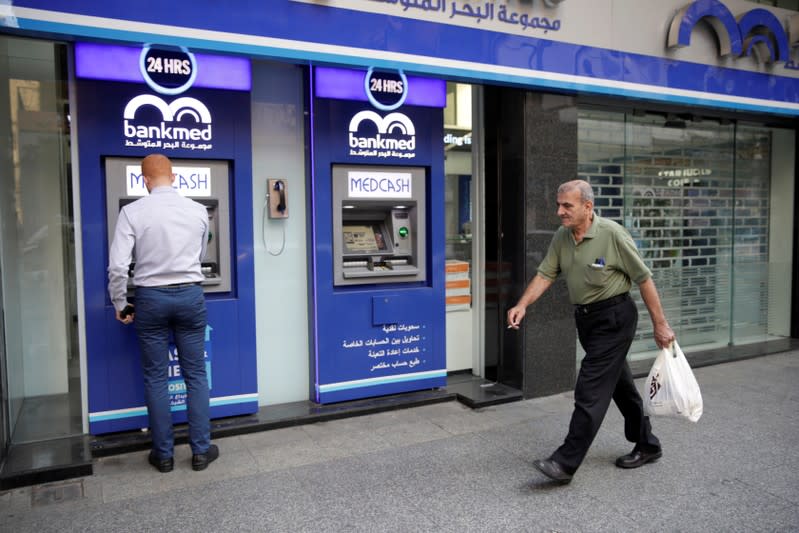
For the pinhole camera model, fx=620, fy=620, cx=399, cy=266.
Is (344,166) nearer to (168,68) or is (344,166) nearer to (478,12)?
(168,68)

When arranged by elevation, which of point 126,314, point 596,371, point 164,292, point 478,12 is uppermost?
point 478,12

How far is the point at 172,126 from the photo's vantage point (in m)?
4.23

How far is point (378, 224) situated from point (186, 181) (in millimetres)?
1557

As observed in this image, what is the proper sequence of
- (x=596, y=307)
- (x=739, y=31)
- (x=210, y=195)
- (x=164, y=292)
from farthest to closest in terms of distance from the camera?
(x=739, y=31) → (x=210, y=195) → (x=164, y=292) → (x=596, y=307)

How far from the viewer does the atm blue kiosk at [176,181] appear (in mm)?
4012

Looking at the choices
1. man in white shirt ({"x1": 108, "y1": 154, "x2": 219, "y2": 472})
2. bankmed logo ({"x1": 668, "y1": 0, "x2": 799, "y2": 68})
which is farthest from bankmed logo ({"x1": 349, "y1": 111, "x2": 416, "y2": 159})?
bankmed logo ({"x1": 668, "y1": 0, "x2": 799, "y2": 68})

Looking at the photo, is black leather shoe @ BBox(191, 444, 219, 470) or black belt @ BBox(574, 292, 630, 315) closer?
black belt @ BBox(574, 292, 630, 315)

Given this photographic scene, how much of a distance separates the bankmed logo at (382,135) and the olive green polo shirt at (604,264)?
187 centimetres

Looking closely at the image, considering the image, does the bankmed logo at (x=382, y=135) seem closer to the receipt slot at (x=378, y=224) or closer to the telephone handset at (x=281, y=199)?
the receipt slot at (x=378, y=224)

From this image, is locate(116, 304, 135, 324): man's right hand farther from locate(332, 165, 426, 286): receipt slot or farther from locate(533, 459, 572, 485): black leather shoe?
locate(533, 459, 572, 485): black leather shoe

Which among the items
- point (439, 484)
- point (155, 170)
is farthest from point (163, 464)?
point (155, 170)

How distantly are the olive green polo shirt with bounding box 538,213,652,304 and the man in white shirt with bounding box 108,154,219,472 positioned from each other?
2.30 metres

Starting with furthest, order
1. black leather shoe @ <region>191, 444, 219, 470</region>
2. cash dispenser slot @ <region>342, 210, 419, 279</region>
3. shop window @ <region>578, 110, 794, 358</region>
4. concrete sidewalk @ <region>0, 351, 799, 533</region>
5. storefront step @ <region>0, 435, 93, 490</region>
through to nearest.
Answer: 1. shop window @ <region>578, 110, 794, 358</region>
2. cash dispenser slot @ <region>342, 210, 419, 279</region>
3. black leather shoe @ <region>191, 444, 219, 470</region>
4. storefront step @ <region>0, 435, 93, 490</region>
5. concrete sidewalk @ <region>0, 351, 799, 533</region>

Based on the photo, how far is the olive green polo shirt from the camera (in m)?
3.54
